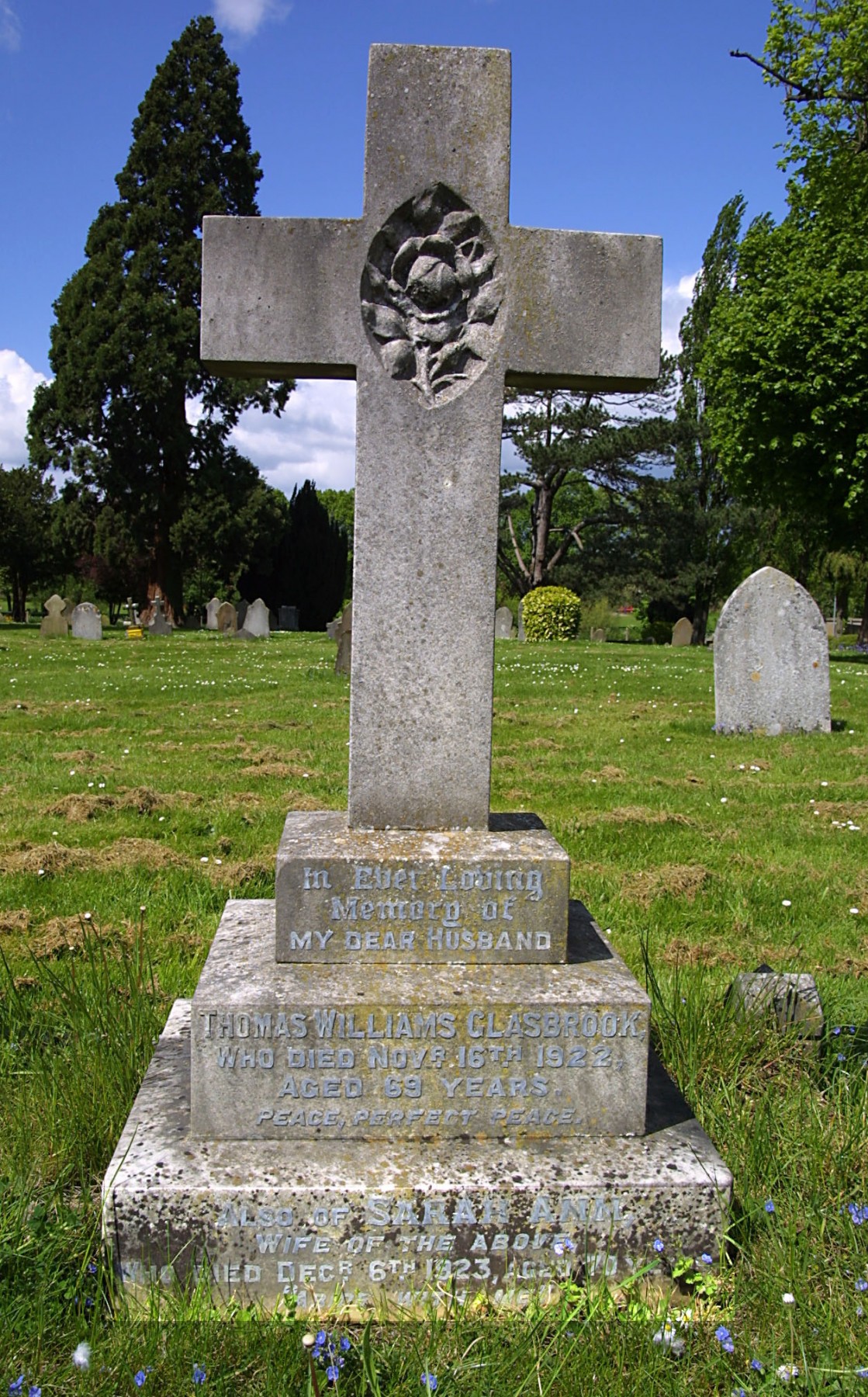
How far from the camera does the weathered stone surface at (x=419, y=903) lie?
278 centimetres

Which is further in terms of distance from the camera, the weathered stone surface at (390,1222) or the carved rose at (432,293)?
the carved rose at (432,293)

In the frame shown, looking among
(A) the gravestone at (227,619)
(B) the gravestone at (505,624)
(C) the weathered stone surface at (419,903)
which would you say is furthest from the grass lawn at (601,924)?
(A) the gravestone at (227,619)

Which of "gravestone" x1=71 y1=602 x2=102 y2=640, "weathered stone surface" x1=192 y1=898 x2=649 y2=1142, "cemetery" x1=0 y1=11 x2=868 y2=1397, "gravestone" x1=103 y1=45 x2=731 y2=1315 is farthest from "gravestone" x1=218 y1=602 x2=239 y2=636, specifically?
"weathered stone surface" x1=192 y1=898 x2=649 y2=1142

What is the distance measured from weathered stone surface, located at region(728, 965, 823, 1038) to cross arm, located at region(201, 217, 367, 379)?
7.64ft

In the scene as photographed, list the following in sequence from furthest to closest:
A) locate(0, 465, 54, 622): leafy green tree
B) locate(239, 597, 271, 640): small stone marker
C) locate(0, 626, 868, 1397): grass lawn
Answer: locate(0, 465, 54, 622): leafy green tree
locate(239, 597, 271, 640): small stone marker
locate(0, 626, 868, 1397): grass lawn

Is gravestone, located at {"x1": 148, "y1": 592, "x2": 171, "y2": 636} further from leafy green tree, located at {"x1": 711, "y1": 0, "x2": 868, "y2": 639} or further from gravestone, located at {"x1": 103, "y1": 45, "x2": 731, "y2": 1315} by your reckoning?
gravestone, located at {"x1": 103, "y1": 45, "x2": 731, "y2": 1315}

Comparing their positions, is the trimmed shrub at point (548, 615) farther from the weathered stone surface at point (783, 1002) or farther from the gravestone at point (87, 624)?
the weathered stone surface at point (783, 1002)

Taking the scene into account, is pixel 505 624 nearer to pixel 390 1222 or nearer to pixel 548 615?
pixel 548 615

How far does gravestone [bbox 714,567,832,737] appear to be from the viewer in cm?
1027

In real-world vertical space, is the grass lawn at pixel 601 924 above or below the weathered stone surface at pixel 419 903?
below

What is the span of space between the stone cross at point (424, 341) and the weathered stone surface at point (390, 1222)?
3.06ft

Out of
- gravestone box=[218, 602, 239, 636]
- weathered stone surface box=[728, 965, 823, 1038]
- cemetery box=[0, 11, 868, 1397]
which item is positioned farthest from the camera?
gravestone box=[218, 602, 239, 636]

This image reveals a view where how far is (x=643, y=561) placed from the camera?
39344mm

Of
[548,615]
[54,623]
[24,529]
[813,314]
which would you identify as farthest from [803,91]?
[24,529]
